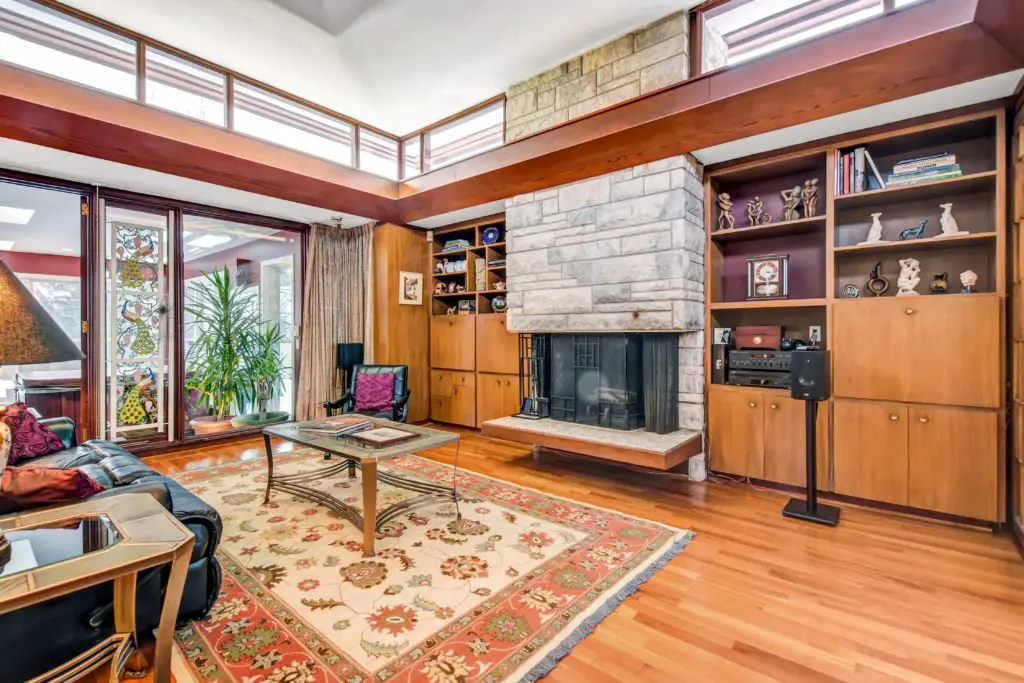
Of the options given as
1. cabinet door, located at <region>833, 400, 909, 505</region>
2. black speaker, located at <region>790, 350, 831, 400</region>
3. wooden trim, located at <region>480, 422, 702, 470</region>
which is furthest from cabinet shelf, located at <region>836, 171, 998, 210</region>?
wooden trim, located at <region>480, 422, 702, 470</region>

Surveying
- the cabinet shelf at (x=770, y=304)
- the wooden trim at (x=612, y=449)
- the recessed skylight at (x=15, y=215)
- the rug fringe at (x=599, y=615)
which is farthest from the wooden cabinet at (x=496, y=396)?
the recessed skylight at (x=15, y=215)

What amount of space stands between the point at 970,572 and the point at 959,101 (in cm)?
254

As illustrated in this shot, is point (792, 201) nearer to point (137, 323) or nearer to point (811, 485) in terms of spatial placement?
point (811, 485)

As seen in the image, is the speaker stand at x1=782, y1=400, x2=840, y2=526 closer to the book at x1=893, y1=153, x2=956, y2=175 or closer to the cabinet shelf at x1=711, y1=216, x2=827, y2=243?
the cabinet shelf at x1=711, y1=216, x2=827, y2=243

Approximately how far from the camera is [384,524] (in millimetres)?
2666

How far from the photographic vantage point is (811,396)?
2812 millimetres

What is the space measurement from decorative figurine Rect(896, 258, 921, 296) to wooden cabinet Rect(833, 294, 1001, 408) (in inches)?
8.9

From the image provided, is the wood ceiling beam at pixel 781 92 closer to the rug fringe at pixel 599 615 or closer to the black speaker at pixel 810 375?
the black speaker at pixel 810 375

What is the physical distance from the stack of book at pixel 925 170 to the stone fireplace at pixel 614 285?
3.93 ft

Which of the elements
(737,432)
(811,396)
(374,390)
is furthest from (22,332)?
(737,432)

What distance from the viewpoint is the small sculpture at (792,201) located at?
3.38 meters

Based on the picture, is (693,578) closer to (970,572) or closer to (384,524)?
(970,572)

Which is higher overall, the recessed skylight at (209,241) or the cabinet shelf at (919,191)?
the recessed skylight at (209,241)

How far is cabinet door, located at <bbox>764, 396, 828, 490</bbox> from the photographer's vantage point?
10.3ft
